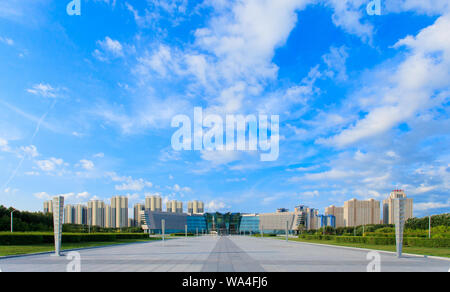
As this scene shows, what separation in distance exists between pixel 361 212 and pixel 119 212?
7395 cm

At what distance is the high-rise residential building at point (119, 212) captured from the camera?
9499cm

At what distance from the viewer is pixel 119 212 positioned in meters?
96.2

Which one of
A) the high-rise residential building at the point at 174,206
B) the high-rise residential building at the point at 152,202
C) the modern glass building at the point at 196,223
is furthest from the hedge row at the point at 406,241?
the high-rise residential building at the point at 174,206

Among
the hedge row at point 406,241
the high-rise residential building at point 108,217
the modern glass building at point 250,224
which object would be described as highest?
the hedge row at point 406,241

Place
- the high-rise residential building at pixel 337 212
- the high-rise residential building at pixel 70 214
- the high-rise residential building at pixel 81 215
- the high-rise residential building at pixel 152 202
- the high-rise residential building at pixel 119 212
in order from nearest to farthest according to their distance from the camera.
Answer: the high-rise residential building at pixel 81 215, the high-rise residential building at pixel 70 214, the high-rise residential building at pixel 119 212, the high-rise residential building at pixel 337 212, the high-rise residential building at pixel 152 202

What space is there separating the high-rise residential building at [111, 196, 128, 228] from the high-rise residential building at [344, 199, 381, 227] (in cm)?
6941

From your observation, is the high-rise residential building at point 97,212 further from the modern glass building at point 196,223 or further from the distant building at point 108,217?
the modern glass building at point 196,223

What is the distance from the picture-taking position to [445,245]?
2414cm

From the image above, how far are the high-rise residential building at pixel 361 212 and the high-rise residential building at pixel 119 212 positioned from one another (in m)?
69.4

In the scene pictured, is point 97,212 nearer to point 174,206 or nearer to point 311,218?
point 174,206

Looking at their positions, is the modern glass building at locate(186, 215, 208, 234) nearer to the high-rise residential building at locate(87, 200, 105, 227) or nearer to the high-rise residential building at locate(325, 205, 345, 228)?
the high-rise residential building at locate(87, 200, 105, 227)
